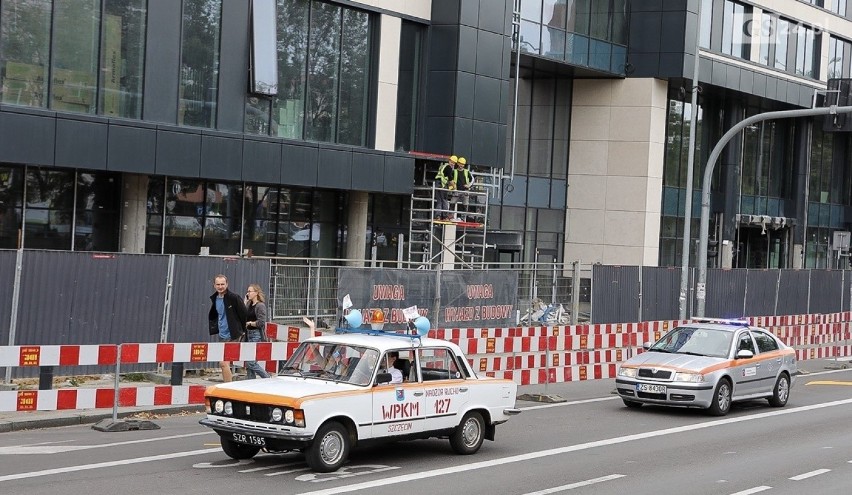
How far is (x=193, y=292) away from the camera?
2055 cm

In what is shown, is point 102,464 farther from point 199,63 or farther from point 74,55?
point 199,63

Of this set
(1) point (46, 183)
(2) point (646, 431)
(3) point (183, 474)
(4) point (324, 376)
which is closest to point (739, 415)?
(2) point (646, 431)

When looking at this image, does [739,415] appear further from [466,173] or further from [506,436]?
[466,173]

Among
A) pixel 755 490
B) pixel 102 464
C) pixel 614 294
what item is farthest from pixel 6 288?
pixel 614 294

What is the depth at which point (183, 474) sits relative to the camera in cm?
1223

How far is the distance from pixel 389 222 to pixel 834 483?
23.4 metres

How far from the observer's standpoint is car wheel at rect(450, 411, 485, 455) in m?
14.1

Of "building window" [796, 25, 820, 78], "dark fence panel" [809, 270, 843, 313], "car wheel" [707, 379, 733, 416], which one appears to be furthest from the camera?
"building window" [796, 25, 820, 78]

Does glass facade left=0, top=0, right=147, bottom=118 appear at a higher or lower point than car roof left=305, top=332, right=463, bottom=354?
higher

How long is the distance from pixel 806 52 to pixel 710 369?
129 ft

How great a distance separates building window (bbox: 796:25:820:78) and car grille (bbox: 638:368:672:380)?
38208mm

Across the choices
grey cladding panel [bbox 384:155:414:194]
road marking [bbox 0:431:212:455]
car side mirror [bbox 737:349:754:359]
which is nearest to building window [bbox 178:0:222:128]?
grey cladding panel [bbox 384:155:414:194]

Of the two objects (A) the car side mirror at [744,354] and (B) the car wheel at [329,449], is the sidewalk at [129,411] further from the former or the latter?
(B) the car wheel at [329,449]

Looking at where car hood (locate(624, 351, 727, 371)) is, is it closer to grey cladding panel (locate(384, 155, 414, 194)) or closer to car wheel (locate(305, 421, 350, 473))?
car wheel (locate(305, 421, 350, 473))
